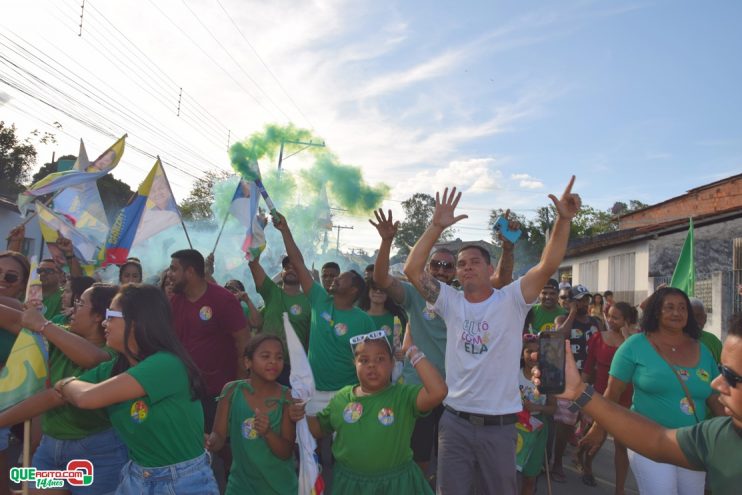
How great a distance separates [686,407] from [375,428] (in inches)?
87.3

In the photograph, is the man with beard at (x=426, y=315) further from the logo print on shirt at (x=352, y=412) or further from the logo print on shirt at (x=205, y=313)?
the logo print on shirt at (x=205, y=313)

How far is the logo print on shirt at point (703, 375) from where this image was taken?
4059 millimetres

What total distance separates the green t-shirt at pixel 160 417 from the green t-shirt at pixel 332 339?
2.37 metres

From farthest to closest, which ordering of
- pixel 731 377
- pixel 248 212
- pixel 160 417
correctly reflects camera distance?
pixel 248 212 < pixel 160 417 < pixel 731 377

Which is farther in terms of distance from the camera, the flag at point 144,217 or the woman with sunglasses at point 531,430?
the flag at point 144,217

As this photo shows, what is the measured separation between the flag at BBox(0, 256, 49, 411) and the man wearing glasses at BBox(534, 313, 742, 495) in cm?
296

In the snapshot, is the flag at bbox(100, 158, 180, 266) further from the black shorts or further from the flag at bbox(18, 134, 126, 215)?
the black shorts

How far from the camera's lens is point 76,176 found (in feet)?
26.1

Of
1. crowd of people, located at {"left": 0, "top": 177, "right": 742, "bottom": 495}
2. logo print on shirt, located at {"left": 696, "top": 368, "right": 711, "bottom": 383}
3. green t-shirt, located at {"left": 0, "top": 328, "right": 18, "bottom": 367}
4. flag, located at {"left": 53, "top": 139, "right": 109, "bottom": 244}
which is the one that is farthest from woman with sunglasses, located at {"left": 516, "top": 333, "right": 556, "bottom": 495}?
flag, located at {"left": 53, "top": 139, "right": 109, "bottom": 244}

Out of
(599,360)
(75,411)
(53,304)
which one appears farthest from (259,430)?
(599,360)

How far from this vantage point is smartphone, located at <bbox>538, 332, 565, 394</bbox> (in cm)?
237

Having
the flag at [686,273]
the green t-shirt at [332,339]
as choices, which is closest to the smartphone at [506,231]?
the green t-shirt at [332,339]

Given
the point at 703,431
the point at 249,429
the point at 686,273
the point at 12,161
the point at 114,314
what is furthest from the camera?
the point at 12,161
